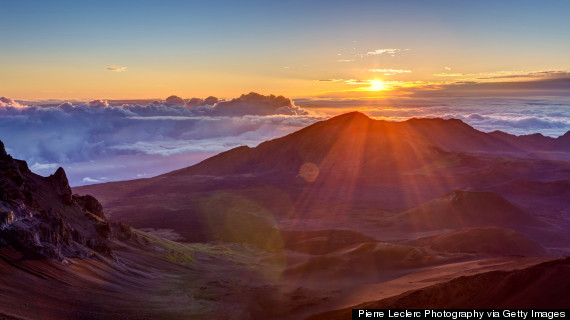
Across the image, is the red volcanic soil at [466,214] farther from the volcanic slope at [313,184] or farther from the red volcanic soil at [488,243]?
the red volcanic soil at [488,243]

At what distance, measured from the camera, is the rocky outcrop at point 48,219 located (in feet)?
120

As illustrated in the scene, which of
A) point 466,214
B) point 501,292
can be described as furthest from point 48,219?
point 466,214

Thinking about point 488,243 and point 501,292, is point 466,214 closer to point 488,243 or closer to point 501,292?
point 488,243

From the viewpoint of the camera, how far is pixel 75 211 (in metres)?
52.7

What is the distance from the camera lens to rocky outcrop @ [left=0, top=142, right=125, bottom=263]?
36.7 meters

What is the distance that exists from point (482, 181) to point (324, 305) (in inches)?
4525

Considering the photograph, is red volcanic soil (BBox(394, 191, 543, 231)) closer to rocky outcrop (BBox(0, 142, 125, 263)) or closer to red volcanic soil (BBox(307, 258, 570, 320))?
rocky outcrop (BBox(0, 142, 125, 263))

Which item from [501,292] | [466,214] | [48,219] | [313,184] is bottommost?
[313,184]

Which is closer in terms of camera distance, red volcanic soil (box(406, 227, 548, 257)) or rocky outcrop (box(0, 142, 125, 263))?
rocky outcrop (box(0, 142, 125, 263))

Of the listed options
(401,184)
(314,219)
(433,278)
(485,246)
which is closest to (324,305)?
(433,278)

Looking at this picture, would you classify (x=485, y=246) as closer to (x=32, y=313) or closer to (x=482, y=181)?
(x=32, y=313)

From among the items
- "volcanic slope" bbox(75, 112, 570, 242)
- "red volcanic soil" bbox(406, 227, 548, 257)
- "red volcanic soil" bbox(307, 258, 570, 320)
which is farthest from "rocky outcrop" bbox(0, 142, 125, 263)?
"red volcanic soil" bbox(406, 227, 548, 257)

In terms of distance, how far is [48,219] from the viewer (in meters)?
41.3

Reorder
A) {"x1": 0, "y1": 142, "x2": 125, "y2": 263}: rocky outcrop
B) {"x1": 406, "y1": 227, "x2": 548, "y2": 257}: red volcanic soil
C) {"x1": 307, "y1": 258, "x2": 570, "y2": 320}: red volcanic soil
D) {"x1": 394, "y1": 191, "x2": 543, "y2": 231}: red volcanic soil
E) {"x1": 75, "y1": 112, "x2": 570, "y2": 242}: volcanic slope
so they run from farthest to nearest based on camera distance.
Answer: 1. {"x1": 75, "y1": 112, "x2": 570, "y2": 242}: volcanic slope
2. {"x1": 394, "y1": 191, "x2": 543, "y2": 231}: red volcanic soil
3. {"x1": 406, "y1": 227, "x2": 548, "y2": 257}: red volcanic soil
4. {"x1": 0, "y1": 142, "x2": 125, "y2": 263}: rocky outcrop
5. {"x1": 307, "y1": 258, "x2": 570, "y2": 320}: red volcanic soil
